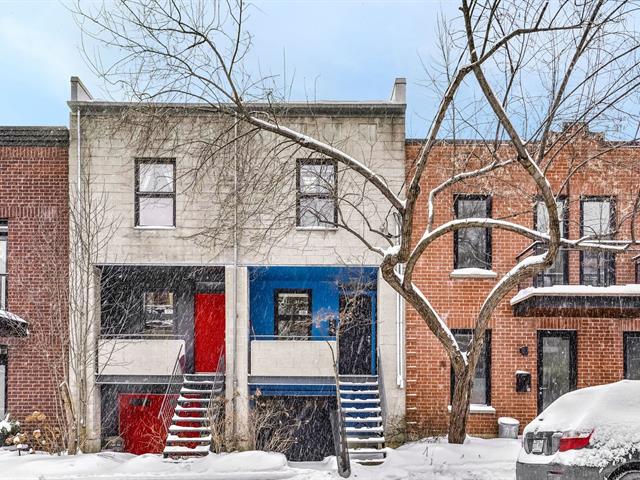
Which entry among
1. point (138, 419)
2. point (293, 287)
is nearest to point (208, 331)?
point (293, 287)

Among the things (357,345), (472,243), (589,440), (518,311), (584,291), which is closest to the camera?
(589,440)

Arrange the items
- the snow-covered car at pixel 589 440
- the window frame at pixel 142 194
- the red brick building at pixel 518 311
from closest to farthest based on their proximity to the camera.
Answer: the snow-covered car at pixel 589 440, the red brick building at pixel 518 311, the window frame at pixel 142 194

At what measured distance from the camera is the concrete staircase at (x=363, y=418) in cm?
1093

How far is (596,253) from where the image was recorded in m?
13.4

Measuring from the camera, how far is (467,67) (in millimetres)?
7492

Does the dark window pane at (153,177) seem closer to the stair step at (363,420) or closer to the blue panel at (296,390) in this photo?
the blue panel at (296,390)

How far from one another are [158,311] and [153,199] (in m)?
3.20

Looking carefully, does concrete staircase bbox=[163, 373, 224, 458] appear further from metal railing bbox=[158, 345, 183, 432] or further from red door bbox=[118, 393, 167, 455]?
red door bbox=[118, 393, 167, 455]

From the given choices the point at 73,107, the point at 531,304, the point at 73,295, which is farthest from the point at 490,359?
the point at 73,107

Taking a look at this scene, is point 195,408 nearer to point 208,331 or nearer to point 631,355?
point 208,331

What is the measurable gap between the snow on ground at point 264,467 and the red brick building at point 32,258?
365cm

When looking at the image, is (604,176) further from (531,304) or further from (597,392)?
(597,392)

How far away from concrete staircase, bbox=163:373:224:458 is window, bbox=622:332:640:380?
9.33 meters

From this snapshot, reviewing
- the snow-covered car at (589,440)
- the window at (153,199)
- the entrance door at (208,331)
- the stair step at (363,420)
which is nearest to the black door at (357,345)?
the stair step at (363,420)
